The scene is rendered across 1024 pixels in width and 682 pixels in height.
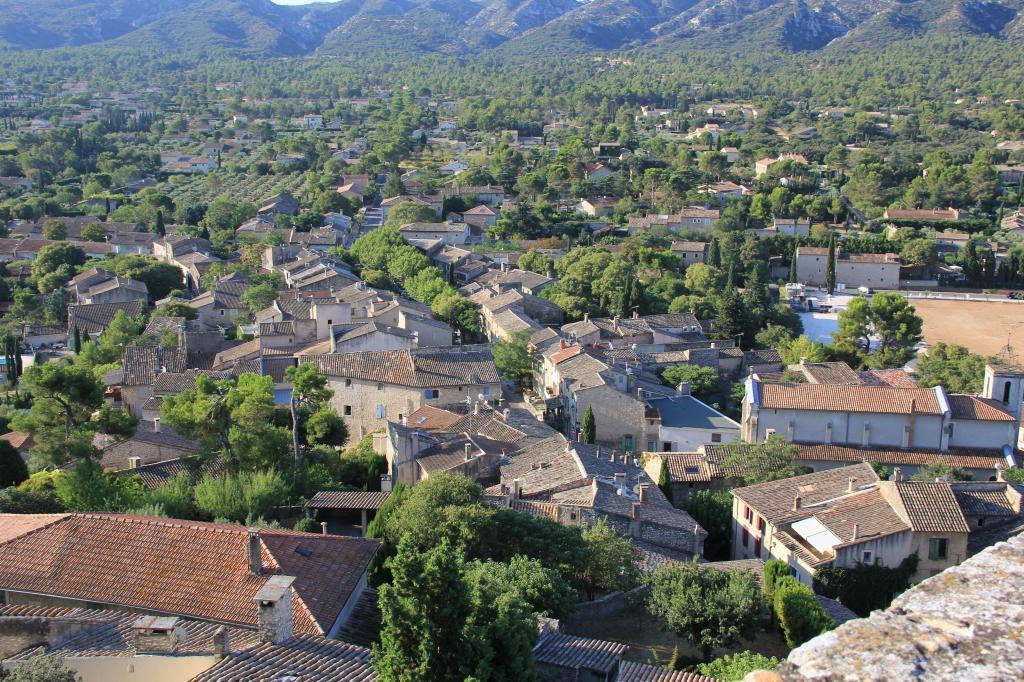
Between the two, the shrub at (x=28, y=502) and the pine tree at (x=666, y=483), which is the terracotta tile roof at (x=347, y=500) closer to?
the shrub at (x=28, y=502)

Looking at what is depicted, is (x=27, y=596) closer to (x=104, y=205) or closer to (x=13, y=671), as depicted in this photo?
(x=13, y=671)

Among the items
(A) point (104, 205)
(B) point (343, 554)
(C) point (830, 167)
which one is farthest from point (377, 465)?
(C) point (830, 167)

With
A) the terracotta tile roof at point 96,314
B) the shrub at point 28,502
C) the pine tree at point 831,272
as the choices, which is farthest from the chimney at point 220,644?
the pine tree at point 831,272

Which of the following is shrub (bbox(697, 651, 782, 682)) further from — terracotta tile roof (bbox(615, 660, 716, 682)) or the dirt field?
the dirt field

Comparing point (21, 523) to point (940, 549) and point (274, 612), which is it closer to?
point (274, 612)

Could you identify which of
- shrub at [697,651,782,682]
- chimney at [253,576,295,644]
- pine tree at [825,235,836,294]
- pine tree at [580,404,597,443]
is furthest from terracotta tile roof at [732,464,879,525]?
pine tree at [825,235,836,294]
